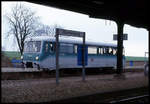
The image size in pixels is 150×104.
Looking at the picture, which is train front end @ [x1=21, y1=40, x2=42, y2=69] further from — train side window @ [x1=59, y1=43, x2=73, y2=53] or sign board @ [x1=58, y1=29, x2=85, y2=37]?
sign board @ [x1=58, y1=29, x2=85, y2=37]

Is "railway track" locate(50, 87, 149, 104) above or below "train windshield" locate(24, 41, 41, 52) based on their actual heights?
below

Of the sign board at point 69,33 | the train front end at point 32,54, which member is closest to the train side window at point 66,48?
the train front end at point 32,54

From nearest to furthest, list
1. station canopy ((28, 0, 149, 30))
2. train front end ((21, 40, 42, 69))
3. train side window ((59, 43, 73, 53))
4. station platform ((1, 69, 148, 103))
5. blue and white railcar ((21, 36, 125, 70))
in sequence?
1. station platform ((1, 69, 148, 103))
2. station canopy ((28, 0, 149, 30))
3. blue and white railcar ((21, 36, 125, 70))
4. train front end ((21, 40, 42, 69))
5. train side window ((59, 43, 73, 53))

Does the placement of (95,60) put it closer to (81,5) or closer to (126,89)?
(126,89)

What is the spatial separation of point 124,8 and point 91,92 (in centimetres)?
427

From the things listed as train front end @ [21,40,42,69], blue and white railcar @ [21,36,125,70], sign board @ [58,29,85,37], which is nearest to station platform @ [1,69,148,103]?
sign board @ [58,29,85,37]

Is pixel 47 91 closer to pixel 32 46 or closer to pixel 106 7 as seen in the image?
pixel 106 7

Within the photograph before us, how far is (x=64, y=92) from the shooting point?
1140 centimetres

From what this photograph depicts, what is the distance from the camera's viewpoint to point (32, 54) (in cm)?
2072

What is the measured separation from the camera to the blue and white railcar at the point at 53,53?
19747 millimetres

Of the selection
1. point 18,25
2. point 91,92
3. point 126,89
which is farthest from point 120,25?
point 18,25

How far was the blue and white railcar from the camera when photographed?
19.7 metres

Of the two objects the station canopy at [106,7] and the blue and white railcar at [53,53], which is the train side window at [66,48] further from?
the station canopy at [106,7]

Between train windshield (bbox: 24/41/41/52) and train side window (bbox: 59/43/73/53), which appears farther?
train windshield (bbox: 24/41/41/52)
